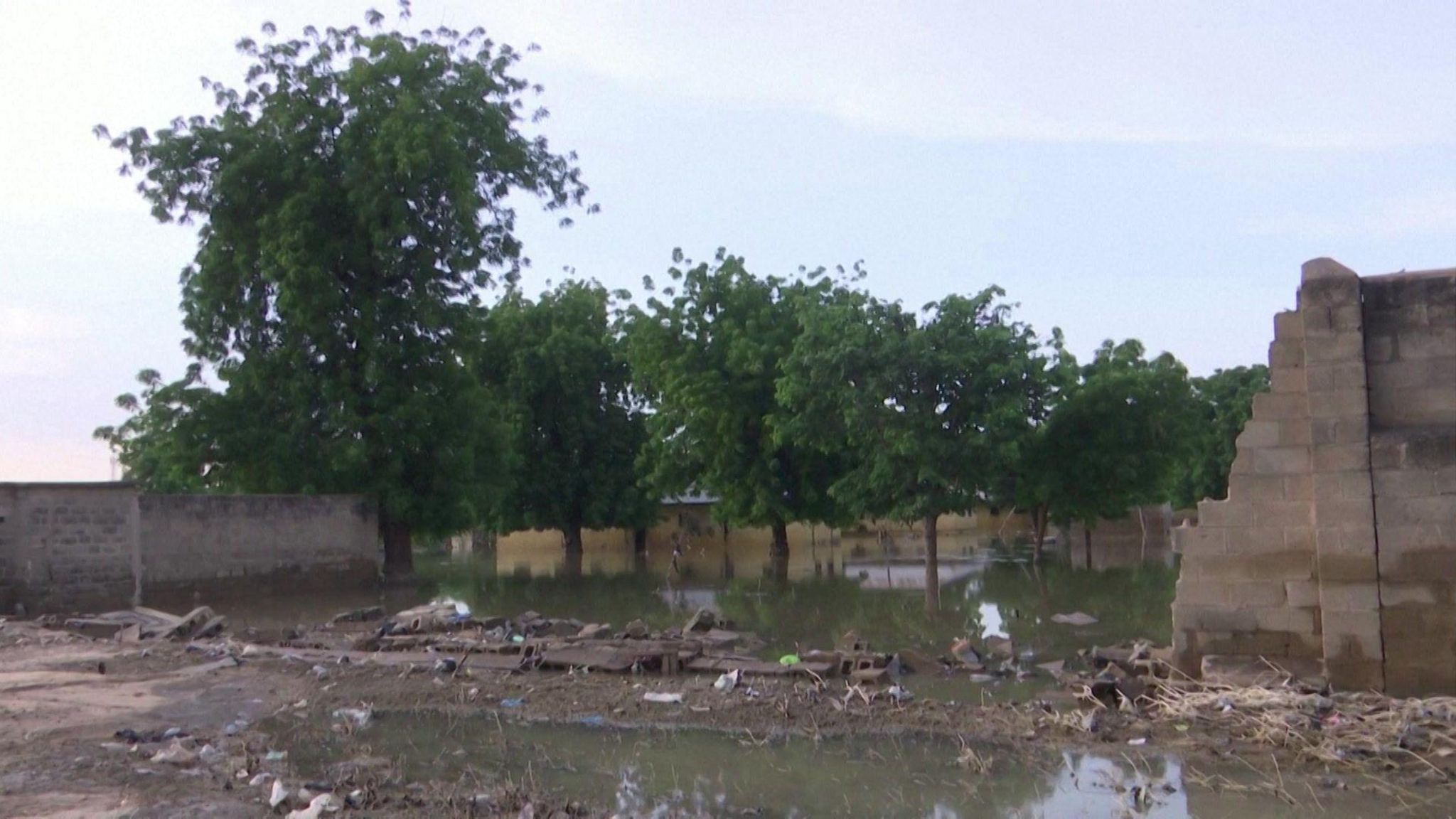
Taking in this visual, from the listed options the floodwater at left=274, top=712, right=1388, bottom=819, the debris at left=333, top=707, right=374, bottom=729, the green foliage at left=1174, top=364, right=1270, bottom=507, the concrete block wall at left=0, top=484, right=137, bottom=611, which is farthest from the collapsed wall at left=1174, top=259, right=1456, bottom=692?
the green foliage at left=1174, top=364, right=1270, bottom=507

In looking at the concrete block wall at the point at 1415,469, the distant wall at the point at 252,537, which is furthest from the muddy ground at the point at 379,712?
the distant wall at the point at 252,537

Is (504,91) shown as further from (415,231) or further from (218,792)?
(218,792)

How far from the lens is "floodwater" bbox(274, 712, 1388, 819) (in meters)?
7.98

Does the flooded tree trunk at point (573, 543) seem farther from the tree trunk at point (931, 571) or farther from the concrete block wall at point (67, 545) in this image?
the tree trunk at point (931, 571)

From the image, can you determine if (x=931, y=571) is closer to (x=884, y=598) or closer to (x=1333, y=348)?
(x=884, y=598)

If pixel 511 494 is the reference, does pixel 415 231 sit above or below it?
above

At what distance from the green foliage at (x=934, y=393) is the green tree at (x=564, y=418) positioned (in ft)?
74.7

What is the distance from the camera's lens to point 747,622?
19750mm

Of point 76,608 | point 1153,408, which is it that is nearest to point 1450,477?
point 1153,408

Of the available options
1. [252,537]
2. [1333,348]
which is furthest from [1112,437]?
[252,537]

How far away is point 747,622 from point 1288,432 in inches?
425

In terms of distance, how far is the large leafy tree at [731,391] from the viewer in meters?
33.9

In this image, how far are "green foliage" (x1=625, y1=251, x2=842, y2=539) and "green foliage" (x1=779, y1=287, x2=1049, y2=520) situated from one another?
11861 millimetres

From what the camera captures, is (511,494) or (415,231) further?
(511,494)
